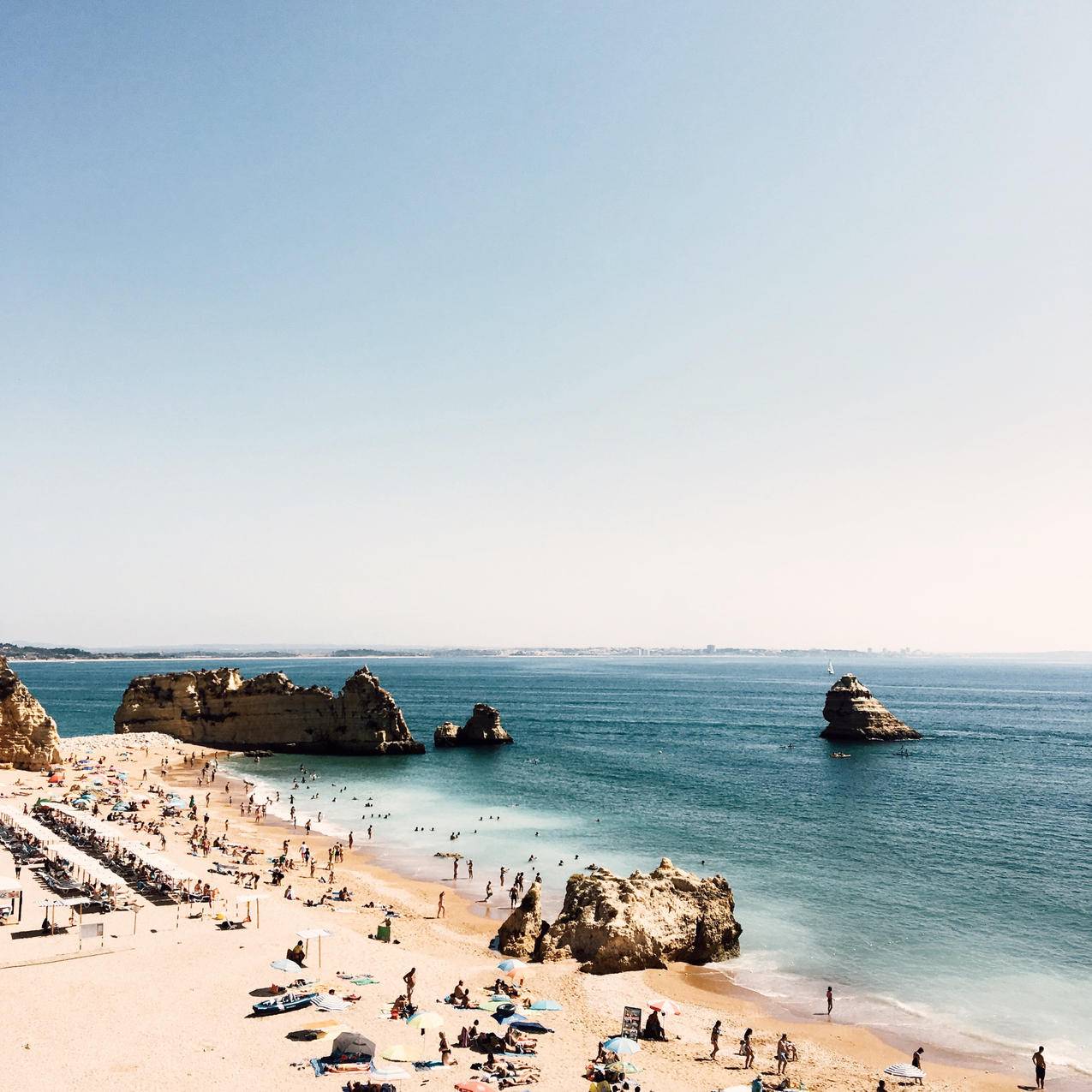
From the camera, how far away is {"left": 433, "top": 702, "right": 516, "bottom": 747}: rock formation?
314ft

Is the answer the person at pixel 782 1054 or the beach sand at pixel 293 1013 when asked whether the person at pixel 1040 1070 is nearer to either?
the beach sand at pixel 293 1013

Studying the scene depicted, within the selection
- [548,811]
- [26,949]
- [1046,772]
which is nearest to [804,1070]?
[26,949]

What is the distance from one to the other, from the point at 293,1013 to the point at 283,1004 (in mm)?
440

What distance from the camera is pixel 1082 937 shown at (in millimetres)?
34375

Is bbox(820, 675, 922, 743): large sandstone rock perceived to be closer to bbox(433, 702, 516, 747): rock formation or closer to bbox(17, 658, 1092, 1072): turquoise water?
bbox(17, 658, 1092, 1072): turquoise water

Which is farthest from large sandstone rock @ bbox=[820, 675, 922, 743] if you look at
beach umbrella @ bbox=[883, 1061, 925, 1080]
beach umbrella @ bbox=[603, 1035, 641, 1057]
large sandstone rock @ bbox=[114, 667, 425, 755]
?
beach umbrella @ bbox=[603, 1035, 641, 1057]

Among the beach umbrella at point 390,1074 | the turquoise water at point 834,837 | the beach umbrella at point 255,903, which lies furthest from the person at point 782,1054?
the beach umbrella at point 255,903

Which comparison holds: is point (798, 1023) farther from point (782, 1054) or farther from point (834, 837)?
point (834, 837)

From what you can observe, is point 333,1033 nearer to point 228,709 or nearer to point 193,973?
point 193,973

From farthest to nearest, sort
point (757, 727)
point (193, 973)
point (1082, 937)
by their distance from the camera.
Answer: point (757, 727) → point (1082, 937) → point (193, 973)

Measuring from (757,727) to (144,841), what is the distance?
9099 cm

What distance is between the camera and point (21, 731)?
2490 inches

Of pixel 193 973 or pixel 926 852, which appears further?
pixel 926 852

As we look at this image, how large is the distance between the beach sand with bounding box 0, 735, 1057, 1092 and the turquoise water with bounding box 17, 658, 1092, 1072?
11.3 feet
